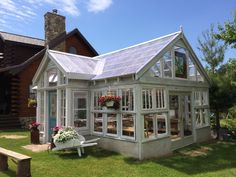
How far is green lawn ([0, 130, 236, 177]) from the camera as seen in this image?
20.3ft

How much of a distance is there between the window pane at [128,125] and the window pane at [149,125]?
0.48m

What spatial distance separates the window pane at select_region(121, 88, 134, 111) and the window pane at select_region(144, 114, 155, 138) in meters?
0.65

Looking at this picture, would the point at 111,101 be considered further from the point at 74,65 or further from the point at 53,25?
the point at 53,25

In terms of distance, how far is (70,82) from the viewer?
8.98 metres

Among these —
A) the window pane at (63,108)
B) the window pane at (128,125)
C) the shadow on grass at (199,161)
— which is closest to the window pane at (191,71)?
the shadow on grass at (199,161)

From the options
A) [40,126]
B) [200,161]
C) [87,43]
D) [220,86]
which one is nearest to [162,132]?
[200,161]

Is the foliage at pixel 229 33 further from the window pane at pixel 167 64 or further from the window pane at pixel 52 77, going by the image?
the window pane at pixel 52 77

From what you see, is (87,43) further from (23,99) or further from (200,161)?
(200,161)

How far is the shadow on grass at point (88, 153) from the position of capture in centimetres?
792

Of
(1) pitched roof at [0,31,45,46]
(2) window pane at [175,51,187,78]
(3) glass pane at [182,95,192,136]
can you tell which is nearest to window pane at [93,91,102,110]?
(2) window pane at [175,51,187,78]

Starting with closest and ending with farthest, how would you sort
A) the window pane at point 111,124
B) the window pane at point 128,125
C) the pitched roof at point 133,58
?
the window pane at point 128,125, the pitched roof at point 133,58, the window pane at point 111,124

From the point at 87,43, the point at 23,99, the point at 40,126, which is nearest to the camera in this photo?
the point at 40,126

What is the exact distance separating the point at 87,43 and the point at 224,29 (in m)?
13.9

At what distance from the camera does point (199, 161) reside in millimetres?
7418
